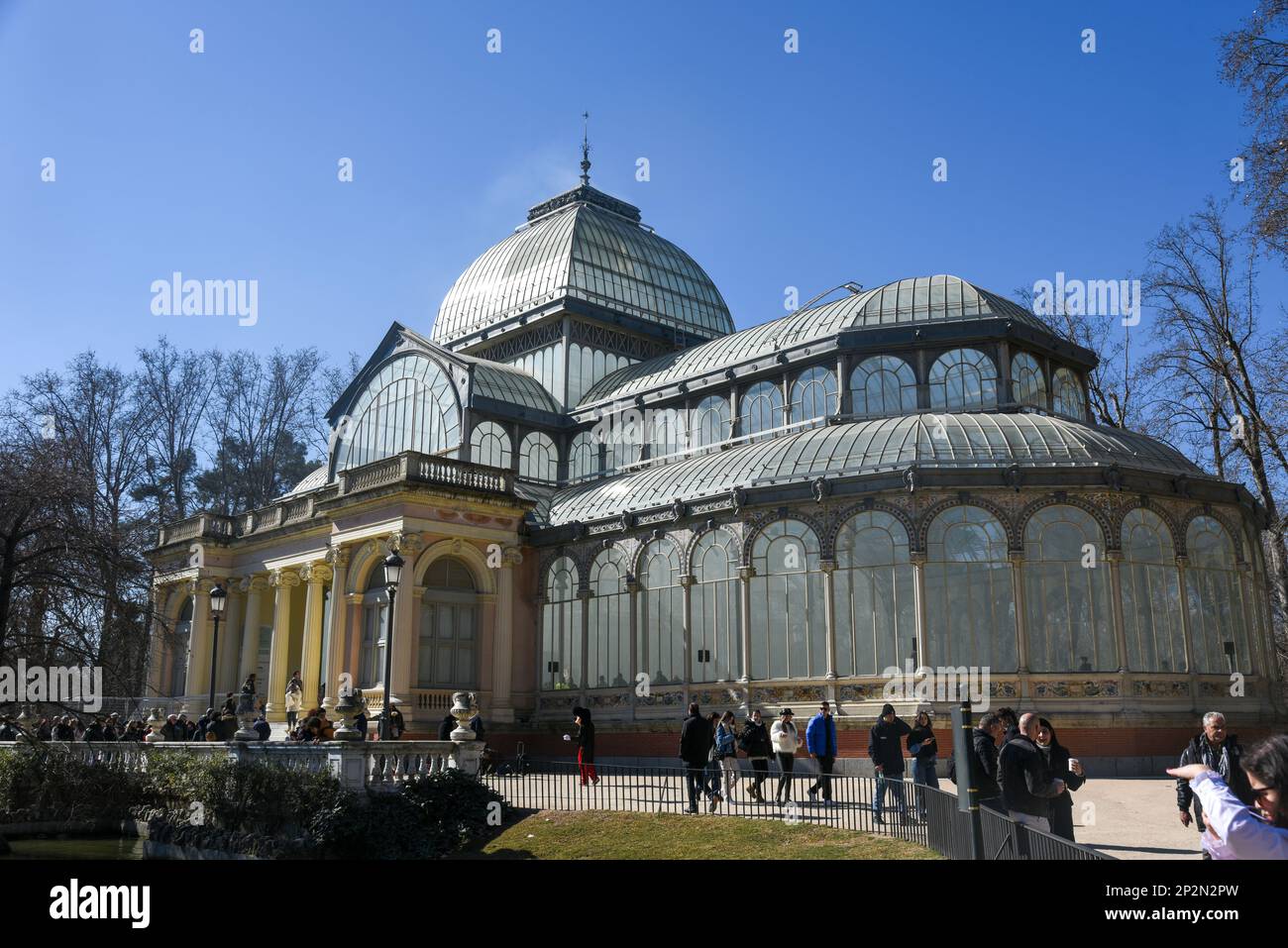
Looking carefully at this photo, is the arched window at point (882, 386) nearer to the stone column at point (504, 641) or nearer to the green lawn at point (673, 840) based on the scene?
the stone column at point (504, 641)

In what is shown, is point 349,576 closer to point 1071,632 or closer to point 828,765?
point 828,765

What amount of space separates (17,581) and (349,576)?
1204cm

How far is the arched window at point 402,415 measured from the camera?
38.5 meters

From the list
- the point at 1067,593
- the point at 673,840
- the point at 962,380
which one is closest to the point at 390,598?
the point at 673,840

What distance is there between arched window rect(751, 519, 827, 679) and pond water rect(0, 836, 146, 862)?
581 inches

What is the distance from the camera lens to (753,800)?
63.5 feet

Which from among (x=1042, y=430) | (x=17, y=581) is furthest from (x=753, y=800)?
(x=17, y=581)

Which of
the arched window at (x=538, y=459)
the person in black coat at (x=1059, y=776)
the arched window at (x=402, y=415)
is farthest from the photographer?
the arched window at (x=538, y=459)

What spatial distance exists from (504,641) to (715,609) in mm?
7600

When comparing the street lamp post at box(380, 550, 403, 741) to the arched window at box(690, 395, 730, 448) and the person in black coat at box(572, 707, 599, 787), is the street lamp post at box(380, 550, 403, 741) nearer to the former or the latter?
the person in black coat at box(572, 707, 599, 787)

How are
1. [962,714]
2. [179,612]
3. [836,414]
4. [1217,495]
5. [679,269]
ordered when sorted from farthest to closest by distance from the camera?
[679,269], [179,612], [836,414], [1217,495], [962,714]

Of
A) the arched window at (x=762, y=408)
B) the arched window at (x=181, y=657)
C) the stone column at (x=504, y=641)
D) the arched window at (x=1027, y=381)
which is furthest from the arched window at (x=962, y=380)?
the arched window at (x=181, y=657)

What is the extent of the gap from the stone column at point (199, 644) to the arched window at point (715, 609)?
67.3ft

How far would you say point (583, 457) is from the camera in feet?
132
